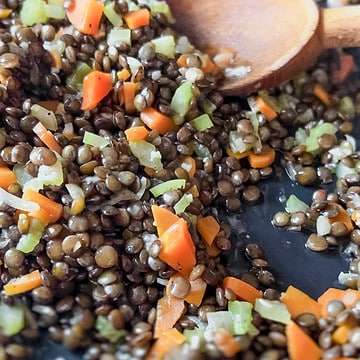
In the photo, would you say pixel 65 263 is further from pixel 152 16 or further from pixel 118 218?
pixel 152 16

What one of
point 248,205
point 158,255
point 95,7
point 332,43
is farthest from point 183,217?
point 332,43

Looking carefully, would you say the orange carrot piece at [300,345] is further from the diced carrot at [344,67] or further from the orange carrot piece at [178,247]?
the diced carrot at [344,67]

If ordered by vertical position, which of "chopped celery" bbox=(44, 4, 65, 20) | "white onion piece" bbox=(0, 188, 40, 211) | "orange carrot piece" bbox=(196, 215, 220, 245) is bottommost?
"orange carrot piece" bbox=(196, 215, 220, 245)

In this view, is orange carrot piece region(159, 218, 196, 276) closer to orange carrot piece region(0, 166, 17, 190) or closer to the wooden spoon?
orange carrot piece region(0, 166, 17, 190)

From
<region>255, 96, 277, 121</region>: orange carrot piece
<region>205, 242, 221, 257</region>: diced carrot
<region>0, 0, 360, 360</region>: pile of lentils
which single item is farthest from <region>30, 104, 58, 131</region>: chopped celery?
<region>255, 96, 277, 121</region>: orange carrot piece

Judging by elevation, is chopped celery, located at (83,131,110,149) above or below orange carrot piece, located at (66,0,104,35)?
below

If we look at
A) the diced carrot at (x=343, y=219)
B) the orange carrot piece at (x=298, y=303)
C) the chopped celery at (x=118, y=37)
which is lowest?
the orange carrot piece at (x=298, y=303)

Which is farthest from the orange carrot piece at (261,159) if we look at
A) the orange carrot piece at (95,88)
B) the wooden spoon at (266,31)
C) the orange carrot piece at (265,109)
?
the orange carrot piece at (95,88)
